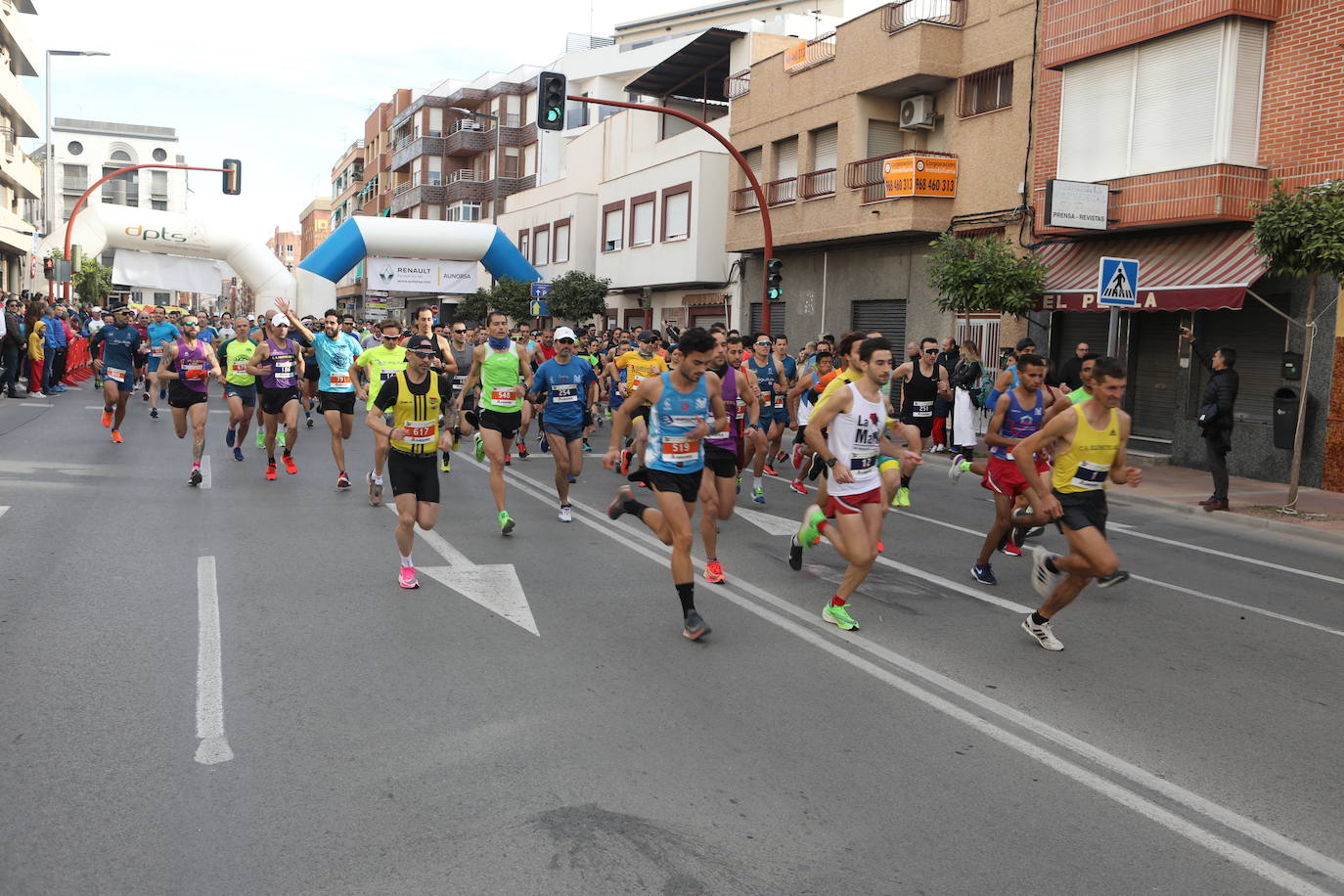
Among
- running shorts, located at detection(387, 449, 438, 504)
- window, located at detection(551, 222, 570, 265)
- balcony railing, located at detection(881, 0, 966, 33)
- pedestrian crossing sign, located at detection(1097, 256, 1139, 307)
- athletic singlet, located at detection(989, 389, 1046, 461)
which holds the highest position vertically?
balcony railing, located at detection(881, 0, 966, 33)

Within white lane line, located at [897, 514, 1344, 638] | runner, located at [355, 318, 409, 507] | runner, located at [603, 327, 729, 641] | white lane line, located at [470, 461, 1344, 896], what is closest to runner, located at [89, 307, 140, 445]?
runner, located at [355, 318, 409, 507]

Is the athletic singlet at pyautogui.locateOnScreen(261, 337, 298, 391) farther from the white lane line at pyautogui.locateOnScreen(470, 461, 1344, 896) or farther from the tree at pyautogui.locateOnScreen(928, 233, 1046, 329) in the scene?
the tree at pyautogui.locateOnScreen(928, 233, 1046, 329)

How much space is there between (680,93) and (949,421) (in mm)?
21508

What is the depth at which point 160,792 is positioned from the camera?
13.5ft

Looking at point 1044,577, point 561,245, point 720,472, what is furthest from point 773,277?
point 561,245

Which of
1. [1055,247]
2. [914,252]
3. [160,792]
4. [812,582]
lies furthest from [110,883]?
[914,252]

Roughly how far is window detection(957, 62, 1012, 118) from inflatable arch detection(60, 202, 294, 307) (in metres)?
19.4

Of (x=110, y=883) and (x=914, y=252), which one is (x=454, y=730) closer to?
(x=110, y=883)

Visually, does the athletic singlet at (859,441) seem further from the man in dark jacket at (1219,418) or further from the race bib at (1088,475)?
the man in dark jacket at (1219,418)

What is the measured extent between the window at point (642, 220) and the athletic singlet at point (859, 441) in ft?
94.7

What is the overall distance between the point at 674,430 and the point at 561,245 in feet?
124

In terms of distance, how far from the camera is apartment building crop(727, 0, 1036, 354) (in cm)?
2144

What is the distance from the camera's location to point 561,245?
4375cm

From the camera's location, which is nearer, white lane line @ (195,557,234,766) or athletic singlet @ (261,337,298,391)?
white lane line @ (195,557,234,766)
